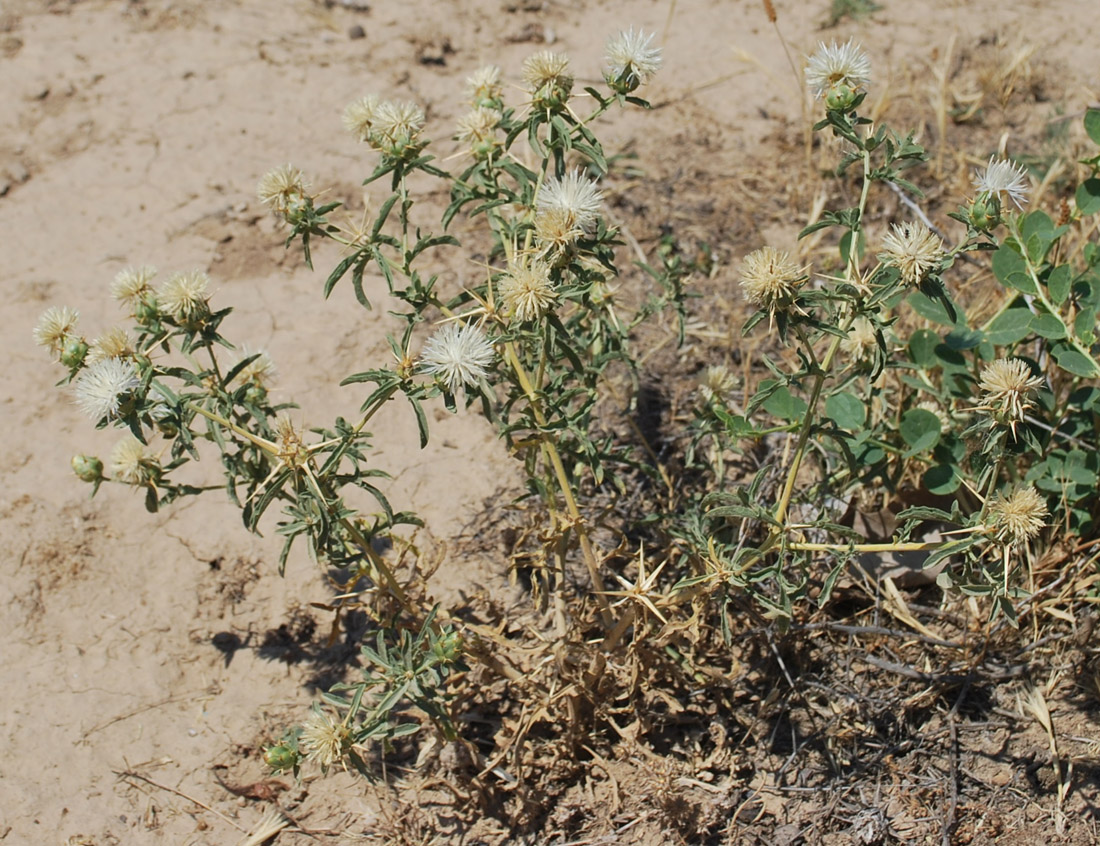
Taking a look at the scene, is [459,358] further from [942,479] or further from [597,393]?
[942,479]

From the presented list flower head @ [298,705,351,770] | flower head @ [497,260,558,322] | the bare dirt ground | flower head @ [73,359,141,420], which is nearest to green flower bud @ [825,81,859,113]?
flower head @ [497,260,558,322]

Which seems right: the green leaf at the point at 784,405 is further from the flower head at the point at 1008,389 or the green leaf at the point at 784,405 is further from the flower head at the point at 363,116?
the flower head at the point at 363,116

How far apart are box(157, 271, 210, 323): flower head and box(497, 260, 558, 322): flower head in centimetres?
80

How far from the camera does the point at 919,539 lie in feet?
9.60

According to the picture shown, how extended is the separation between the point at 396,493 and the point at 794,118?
8.53 ft

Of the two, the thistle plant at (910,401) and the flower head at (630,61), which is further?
the flower head at (630,61)

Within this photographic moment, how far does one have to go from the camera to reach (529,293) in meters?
1.89

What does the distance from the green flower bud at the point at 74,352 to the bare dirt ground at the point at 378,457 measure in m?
0.98

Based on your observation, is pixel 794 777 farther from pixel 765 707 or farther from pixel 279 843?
pixel 279 843

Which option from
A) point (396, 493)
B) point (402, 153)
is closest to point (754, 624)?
point (396, 493)

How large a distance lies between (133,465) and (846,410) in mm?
1746

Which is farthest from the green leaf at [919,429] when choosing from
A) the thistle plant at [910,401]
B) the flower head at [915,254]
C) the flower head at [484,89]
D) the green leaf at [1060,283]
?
the flower head at [484,89]

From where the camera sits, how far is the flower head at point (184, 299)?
7.36 ft

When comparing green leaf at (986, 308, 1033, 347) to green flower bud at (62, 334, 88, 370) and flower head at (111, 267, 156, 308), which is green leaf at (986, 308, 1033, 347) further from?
green flower bud at (62, 334, 88, 370)
